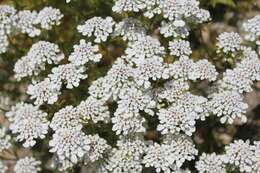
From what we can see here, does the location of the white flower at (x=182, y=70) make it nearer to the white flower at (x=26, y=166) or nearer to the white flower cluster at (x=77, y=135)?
the white flower cluster at (x=77, y=135)

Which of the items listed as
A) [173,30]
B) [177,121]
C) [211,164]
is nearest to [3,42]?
[173,30]

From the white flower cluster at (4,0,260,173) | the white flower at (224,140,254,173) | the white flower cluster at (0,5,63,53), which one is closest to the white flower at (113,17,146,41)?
the white flower cluster at (4,0,260,173)

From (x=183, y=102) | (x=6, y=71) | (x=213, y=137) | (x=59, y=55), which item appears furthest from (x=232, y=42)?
(x=6, y=71)

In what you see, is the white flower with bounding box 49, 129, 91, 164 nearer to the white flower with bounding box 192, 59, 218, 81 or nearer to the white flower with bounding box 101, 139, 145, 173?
the white flower with bounding box 101, 139, 145, 173

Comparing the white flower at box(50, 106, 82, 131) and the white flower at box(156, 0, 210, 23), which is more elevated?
the white flower at box(156, 0, 210, 23)

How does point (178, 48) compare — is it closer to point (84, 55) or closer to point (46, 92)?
point (84, 55)

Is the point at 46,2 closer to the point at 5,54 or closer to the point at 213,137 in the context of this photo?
the point at 5,54
